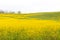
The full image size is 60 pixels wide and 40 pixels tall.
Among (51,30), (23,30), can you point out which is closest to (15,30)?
(23,30)

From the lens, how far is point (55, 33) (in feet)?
35.1

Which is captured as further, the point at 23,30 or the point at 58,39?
the point at 23,30

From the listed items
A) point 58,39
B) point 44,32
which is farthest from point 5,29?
point 58,39

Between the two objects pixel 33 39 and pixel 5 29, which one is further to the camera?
pixel 5 29

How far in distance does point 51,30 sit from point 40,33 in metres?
0.92

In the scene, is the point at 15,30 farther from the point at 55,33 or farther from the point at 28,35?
the point at 55,33

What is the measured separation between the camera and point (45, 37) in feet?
33.3

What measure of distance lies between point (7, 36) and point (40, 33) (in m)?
1.72

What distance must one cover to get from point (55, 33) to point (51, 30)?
1.92 feet

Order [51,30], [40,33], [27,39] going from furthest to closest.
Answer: [51,30], [40,33], [27,39]

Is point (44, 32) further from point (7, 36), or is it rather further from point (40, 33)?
point (7, 36)

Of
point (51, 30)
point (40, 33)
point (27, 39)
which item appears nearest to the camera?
point (27, 39)

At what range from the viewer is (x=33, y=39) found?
979cm

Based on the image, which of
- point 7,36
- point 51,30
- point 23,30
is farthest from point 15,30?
point 51,30
